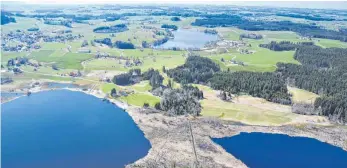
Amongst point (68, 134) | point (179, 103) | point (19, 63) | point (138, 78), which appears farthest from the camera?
point (19, 63)

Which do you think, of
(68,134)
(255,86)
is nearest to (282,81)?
(255,86)

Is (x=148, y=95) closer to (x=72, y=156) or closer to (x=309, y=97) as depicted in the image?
(x=72, y=156)

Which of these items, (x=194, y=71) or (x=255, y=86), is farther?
(x=194, y=71)

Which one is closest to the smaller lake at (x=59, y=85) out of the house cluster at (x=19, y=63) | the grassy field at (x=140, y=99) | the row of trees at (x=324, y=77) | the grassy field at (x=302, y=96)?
the house cluster at (x=19, y=63)

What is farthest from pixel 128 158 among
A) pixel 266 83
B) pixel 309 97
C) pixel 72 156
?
pixel 309 97

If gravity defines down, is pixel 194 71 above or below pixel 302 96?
above

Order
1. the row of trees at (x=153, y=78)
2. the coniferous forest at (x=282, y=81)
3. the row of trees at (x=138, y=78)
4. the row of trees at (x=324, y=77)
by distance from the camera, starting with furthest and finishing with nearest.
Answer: the row of trees at (x=138, y=78) → the row of trees at (x=153, y=78) → the coniferous forest at (x=282, y=81) → the row of trees at (x=324, y=77)

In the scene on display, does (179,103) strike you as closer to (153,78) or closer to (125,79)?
(153,78)

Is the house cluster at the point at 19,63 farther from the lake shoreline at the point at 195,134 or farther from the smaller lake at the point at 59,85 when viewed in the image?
the lake shoreline at the point at 195,134
